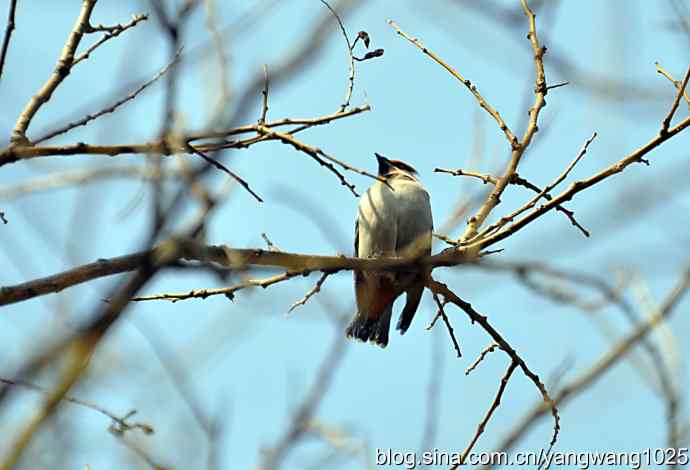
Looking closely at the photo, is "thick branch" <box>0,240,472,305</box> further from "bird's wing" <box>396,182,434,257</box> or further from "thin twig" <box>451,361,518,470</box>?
"bird's wing" <box>396,182,434,257</box>

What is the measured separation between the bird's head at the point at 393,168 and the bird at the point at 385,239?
0.59m

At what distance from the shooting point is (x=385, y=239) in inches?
290

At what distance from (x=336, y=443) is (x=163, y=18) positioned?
3.20 metres

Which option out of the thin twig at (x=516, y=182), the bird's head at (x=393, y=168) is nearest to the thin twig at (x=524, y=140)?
the thin twig at (x=516, y=182)

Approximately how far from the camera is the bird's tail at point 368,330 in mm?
7148

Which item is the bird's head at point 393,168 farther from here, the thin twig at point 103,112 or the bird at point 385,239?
the thin twig at point 103,112

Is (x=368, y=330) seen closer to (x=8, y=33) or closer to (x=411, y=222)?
(x=411, y=222)

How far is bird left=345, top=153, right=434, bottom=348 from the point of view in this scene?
708 centimetres

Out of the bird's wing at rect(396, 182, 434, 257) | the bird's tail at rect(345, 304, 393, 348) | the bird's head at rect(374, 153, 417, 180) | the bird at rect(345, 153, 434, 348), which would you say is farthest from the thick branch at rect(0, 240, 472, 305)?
the bird's head at rect(374, 153, 417, 180)

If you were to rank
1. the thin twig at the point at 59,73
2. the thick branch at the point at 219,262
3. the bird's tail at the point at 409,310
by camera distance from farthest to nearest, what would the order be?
the bird's tail at the point at 409,310 → the thin twig at the point at 59,73 → the thick branch at the point at 219,262

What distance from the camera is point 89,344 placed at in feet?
5.62

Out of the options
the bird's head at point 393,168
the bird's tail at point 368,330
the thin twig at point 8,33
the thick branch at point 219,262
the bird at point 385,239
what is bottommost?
the thick branch at point 219,262

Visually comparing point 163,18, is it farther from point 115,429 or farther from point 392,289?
point 392,289

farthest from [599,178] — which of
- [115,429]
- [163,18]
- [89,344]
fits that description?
[89,344]
